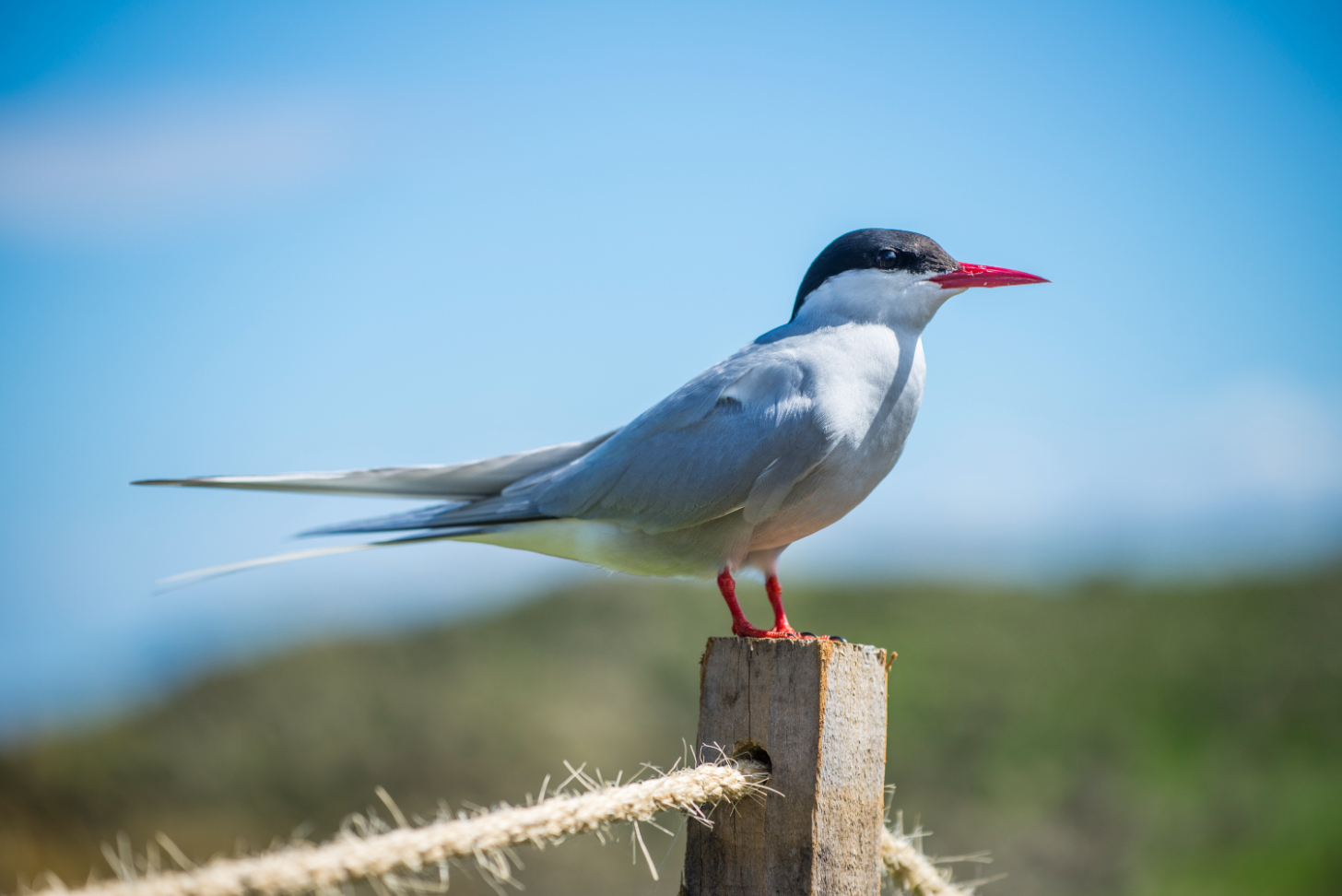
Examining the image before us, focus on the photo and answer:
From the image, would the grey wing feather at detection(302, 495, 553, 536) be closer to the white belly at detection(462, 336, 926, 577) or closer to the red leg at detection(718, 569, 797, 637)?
the white belly at detection(462, 336, 926, 577)

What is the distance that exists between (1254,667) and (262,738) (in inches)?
482

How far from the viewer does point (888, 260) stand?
356cm

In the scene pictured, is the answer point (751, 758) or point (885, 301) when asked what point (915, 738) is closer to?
point (885, 301)

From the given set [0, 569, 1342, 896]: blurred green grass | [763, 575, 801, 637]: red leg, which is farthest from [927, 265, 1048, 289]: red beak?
[0, 569, 1342, 896]: blurred green grass

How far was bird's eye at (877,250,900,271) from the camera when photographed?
11.7 ft

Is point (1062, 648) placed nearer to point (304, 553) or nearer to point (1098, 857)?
point (1098, 857)

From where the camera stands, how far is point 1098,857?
32.4 feet

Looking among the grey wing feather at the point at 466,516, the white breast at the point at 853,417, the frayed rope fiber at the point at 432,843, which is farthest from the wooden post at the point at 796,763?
the grey wing feather at the point at 466,516

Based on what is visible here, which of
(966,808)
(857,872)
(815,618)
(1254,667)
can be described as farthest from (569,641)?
(857,872)

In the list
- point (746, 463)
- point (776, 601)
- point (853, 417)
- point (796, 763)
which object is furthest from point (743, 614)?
point (796, 763)

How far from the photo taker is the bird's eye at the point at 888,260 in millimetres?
3559

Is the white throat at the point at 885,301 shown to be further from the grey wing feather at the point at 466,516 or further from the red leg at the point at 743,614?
the grey wing feather at the point at 466,516

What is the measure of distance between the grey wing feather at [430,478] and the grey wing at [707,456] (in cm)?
23

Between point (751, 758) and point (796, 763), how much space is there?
0.17 meters
